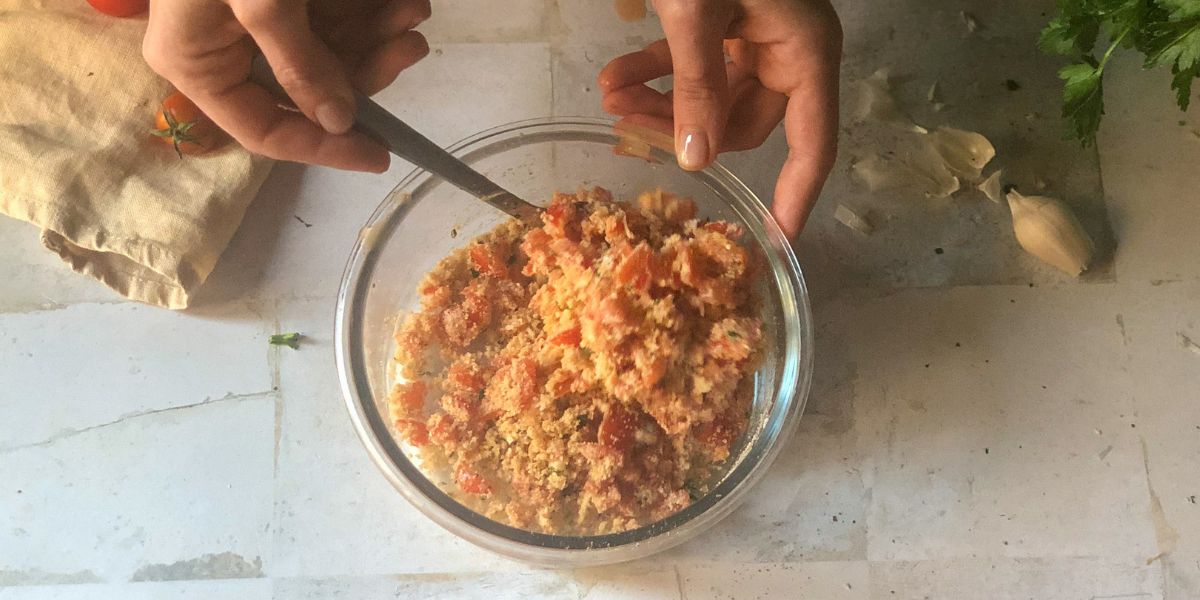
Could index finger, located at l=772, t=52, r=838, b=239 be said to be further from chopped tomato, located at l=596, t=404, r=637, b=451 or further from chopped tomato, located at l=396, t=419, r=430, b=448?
chopped tomato, located at l=396, t=419, r=430, b=448

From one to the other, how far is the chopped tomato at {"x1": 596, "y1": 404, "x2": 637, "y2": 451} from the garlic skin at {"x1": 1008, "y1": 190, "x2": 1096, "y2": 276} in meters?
0.51

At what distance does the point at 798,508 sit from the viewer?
0.91 metres

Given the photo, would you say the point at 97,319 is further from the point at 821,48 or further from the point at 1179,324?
the point at 1179,324

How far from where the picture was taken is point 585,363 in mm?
787

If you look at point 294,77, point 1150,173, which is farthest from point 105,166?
point 1150,173

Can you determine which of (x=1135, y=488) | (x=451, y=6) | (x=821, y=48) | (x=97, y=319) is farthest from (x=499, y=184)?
(x=1135, y=488)

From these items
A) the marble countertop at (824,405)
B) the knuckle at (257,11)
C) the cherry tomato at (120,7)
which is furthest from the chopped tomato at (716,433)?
the cherry tomato at (120,7)

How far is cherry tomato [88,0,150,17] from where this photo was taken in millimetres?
959

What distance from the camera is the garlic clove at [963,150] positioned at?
986 mm

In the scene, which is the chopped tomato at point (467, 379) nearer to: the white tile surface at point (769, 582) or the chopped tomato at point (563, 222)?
the chopped tomato at point (563, 222)

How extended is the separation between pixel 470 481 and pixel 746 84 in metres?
0.51

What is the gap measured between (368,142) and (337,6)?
0.63 feet

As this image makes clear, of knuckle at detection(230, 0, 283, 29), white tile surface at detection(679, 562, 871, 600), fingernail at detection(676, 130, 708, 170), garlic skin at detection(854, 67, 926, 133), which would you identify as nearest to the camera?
knuckle at detection(230, 0, 283, 29)

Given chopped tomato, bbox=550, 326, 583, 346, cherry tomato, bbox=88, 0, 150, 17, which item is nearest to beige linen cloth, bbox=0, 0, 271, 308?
cherry tomato, bbox=88, 0, 150, 17
